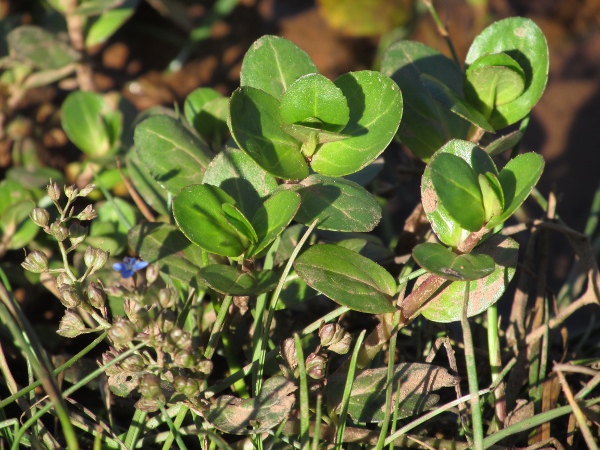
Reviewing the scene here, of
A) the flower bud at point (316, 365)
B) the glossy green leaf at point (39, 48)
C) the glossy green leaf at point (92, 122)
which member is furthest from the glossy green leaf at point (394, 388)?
the glossy green leaf at point (39, 48)

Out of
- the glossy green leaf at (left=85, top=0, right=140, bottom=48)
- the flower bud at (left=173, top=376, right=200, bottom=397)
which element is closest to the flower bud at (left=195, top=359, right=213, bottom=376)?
the flower bud at (left=173, top=376, right=200, bottom=397)

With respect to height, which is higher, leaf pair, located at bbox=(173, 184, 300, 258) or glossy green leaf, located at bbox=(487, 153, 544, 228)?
glossy green leaf, located at bbox=(487, 153, 544, 228)

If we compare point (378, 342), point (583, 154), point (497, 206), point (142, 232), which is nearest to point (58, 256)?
point (142, 232)

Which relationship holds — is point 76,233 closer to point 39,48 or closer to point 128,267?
point 128,267

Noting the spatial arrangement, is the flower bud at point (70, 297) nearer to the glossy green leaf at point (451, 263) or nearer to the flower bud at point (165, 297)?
the flower bud at point (165, 297)

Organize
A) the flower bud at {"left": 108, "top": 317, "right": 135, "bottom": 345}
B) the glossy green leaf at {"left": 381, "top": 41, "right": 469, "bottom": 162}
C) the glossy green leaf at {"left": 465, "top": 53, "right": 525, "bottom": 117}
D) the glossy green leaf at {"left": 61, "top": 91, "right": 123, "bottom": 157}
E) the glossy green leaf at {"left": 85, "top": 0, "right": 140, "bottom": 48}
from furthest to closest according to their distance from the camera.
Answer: the glossy green leaf at {"left": 85, "top": 0, "right": 140, "bottom": 48}
the glossy green leaf at {"left": 61, "top": 91, "right": 123, "bottom": 157}
the glossy green leaf at {"left": 381, "top": 41, "right": 469, "bottom": 162}
the glossy green leaf at {"left": 465, "top": 53, "right": 525, "bottom": 117}
the flower bud at {"left": 108, "top": 317, "right": 135, "bottom": 345}

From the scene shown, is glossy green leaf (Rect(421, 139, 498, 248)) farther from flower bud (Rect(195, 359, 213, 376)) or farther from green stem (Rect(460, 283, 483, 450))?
flower bud (Rect(195, 359, 213, 376))
